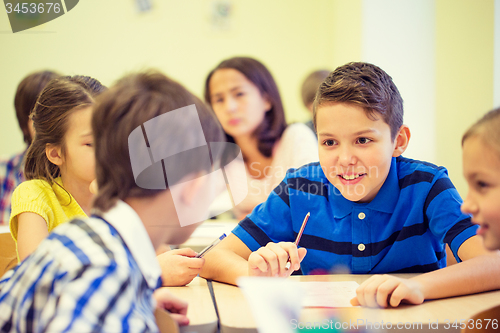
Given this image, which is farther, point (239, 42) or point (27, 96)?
point (239, 42)

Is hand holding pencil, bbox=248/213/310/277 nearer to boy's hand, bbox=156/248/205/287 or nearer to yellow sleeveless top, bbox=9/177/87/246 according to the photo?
boy's hand, bbox=156/248/205/287

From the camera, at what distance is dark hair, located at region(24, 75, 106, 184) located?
4.00 feet

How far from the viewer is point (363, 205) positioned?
1.10 metres

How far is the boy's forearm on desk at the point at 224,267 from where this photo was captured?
934mm

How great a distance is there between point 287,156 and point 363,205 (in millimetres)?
964

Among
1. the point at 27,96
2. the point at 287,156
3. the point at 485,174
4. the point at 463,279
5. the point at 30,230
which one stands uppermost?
the point at 27,96

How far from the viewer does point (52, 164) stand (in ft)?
4.19

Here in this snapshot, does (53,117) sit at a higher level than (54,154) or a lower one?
higher

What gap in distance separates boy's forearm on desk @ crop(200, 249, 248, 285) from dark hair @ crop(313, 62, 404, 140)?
45cm

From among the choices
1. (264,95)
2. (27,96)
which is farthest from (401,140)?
(27,96)

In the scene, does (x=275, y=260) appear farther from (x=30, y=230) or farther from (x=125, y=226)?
(x=30, y=230)

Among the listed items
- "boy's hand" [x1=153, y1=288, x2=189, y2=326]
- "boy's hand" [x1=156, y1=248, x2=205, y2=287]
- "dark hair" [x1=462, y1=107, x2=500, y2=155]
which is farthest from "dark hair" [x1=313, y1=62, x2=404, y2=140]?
"boy's hand" [x1=153, y1=288, x2=189, y2=326]

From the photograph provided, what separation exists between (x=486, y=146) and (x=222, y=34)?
10.3ft

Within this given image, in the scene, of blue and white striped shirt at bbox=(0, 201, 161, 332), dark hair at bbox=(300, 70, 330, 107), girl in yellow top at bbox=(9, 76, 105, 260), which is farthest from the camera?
dark hair at bbox=(300, 70, 330, 107)
